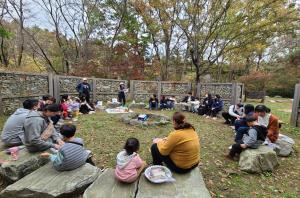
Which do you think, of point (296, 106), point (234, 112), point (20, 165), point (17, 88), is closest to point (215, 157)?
point (234, 112)

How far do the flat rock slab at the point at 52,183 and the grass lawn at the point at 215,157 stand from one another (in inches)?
40.8

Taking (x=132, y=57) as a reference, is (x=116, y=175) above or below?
below

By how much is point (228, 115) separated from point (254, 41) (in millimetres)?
7396

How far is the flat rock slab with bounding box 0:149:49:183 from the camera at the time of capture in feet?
10.1

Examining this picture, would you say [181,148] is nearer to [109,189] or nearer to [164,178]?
[164,178]

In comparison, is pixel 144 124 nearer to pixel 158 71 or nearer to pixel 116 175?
pixel 116 175

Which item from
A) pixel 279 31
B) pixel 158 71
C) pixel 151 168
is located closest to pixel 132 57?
pixel 158 71

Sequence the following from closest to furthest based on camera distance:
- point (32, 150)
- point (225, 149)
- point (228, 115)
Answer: point (32, 150) → point (225, 149) → point (228, 115)

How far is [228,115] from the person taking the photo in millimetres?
7906

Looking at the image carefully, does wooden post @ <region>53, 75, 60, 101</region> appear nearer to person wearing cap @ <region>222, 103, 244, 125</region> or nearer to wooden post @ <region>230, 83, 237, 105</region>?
person wearing cap @ <region>222, 103, 244, 125</region>

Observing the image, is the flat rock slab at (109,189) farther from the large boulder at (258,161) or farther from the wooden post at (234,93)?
the wooden post at (234,93)

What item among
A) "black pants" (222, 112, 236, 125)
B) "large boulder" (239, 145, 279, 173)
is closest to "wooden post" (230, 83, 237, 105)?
"black pants" (222, 112, 236, 125)

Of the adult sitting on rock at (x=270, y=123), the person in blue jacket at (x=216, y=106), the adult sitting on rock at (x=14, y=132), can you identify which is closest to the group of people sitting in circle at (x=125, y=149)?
the adult sitting on rock at (x=14, y=132)

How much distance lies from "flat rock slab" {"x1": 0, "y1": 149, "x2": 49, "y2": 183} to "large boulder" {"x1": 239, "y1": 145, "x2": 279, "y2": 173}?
3.60 meters
